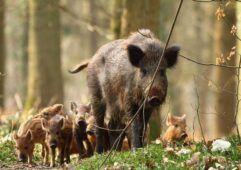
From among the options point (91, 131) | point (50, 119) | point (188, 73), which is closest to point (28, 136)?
point (50, 119)

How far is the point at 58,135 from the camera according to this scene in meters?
10.8

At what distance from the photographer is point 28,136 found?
1115 cm

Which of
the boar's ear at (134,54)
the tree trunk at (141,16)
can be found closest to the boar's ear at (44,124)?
the boar's ear at (134,54)

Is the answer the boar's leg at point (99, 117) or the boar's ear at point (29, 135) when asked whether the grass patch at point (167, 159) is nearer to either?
the boar's ear at point (29, 135)

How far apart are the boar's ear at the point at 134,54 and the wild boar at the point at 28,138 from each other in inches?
71.1

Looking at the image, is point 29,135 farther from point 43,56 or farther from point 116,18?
point 43,56

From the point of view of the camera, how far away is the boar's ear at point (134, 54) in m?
10.9

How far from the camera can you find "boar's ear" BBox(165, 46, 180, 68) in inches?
436

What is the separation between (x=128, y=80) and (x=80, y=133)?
1.20 meters

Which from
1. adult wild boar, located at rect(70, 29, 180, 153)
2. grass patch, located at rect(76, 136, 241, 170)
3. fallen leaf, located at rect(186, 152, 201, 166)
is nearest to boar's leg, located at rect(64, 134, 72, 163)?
adult wild boar, located at rect(70, 29, 180, 153)

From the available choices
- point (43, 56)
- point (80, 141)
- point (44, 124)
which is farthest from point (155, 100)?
point (43, 56)

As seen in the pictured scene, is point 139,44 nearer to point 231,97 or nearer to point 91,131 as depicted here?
point 91,131

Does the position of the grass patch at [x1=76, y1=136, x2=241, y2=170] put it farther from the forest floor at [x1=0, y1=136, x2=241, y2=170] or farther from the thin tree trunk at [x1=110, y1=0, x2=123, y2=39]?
the thin tree trunk at [x1=110, y1=0, x2=123, y2=39]

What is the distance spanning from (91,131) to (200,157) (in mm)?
3369
